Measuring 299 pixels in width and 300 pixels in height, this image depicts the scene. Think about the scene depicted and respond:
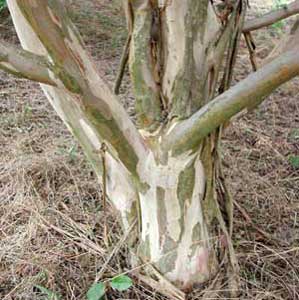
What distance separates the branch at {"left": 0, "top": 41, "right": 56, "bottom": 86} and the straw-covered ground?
0.60 m

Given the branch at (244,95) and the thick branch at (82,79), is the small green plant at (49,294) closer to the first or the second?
the thick branch at (82,79)

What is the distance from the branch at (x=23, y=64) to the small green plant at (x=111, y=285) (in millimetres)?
560

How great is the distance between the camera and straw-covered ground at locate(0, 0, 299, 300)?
1462mm

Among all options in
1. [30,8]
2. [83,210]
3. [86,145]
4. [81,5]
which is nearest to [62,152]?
[83,210]

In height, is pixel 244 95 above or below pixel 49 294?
above

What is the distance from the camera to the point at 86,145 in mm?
1474

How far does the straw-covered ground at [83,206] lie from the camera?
1.46 metres

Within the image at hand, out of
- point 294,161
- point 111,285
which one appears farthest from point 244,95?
point 294,161

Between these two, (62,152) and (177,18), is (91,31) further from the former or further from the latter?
(177,18)

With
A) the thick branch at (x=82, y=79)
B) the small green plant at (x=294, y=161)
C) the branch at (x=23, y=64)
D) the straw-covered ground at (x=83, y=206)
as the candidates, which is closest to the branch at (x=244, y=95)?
the thick branch at (x=82, y=79)

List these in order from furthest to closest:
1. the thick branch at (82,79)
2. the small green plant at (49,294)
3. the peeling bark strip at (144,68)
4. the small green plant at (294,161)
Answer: the small green plant at (294,161) < the small green plant at (49,294) < the peeling bark strip at (144,68) < the thick branch at (82,79)

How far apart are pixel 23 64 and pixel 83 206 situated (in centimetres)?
78

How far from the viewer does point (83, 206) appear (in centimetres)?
179

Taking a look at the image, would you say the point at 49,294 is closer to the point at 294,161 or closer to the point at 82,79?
the point at 82,79
